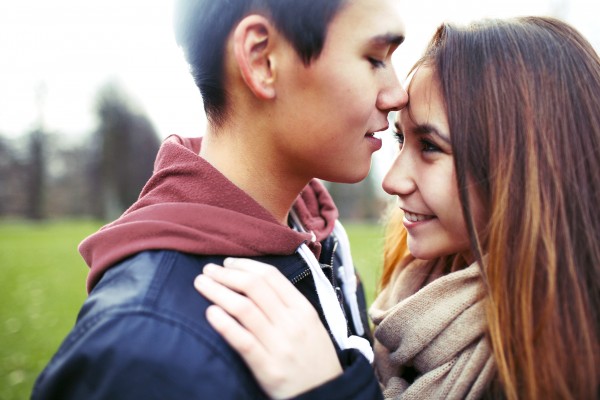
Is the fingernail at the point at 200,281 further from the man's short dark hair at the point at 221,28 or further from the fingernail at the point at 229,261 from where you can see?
the man's short dark hair at the point at 221,28

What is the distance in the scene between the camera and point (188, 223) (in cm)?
163

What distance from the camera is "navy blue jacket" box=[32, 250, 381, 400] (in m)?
1.32

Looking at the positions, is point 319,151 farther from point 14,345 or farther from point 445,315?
point 14,345

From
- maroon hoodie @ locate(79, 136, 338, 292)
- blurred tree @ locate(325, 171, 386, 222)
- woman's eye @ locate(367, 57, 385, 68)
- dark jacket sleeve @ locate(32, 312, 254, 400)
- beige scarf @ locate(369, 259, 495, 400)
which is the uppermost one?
woman's eye @ locate(367, 57, 385, 68)

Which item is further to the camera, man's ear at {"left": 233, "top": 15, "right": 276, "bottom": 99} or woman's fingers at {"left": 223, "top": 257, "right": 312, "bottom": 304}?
man's ear at {"left": 233, "top": 15, "right": 276, "bottom": 99}

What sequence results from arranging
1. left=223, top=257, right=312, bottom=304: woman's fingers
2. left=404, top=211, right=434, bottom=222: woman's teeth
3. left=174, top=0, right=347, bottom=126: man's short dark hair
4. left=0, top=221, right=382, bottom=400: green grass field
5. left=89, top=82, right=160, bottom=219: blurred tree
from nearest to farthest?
left=223, top=257, right=312, bottom=304: woman's fingers, left=174, top=0, right=347, bottom=126: man's short dark hair, left=404, top=211, right=434, bottom=222: woman's teeth, left=0, top=221, right=382, bottom=400: green grass field, left=89, top=82, right=160, bottom=219: blurred tree

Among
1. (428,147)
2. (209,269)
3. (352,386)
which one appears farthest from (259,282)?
(428,147)

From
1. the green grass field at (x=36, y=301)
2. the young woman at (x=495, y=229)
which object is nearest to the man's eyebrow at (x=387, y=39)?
the young woman at (x=495, y=229)

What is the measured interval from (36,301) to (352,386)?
8712mm

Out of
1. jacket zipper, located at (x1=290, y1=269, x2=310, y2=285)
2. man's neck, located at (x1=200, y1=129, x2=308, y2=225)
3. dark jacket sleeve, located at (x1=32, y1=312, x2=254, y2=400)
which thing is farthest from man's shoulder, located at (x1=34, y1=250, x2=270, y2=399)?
man's neck, located at (x1=200, y1=129, x2=308, y2=225)

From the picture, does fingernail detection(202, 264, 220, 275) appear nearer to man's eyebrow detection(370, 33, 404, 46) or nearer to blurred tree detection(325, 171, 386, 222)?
man's eyebrow detection(370, 33, 404, 46)

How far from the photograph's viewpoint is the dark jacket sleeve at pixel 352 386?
4.63 ft

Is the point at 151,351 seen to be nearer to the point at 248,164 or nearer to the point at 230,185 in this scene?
the point at 230,185

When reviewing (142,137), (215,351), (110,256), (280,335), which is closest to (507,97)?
(280,335)
